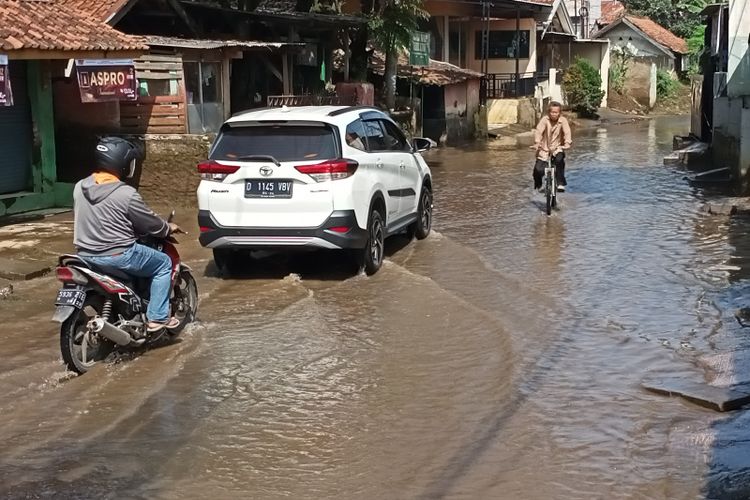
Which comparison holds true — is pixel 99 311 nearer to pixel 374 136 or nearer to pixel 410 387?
pixel 410 387

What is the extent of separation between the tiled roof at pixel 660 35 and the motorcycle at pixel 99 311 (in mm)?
50954

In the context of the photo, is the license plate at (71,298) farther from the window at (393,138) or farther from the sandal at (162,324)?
the window at (393,138)

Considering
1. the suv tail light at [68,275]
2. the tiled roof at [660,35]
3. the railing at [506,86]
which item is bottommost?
the suv tail light at [68,275]

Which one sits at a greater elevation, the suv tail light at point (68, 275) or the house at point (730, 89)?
→ the house at point (730, 89)

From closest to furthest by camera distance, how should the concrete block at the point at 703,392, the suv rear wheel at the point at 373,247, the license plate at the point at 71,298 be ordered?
the concrete block at the point at 703,392
the license plate at the point at 71,298
the suv rear wheel at the point at 373,247

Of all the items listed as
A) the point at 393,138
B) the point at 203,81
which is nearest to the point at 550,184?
the point at 393,138

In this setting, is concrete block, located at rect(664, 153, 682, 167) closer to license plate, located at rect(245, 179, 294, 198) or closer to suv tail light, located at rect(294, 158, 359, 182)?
suv tail light, located at rect(294, 158, 359, 182)

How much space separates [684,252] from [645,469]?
7.18 meters

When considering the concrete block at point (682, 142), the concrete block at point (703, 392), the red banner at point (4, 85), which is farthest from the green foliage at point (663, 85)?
the concrete block at point (703, 392)

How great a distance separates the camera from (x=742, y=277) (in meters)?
10.4

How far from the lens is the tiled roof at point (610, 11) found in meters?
59.6

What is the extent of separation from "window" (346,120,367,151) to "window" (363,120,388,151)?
0.14 metres

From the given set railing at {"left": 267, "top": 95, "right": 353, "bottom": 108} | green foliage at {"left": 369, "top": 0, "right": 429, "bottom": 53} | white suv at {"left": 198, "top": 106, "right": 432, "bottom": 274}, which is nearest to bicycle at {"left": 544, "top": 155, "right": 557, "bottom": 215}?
white suv at {"left": 198, "top": 106, "right": 432, "bottom": 274}

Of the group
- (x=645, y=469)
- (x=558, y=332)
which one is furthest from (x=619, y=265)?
(x=645, y=469)
